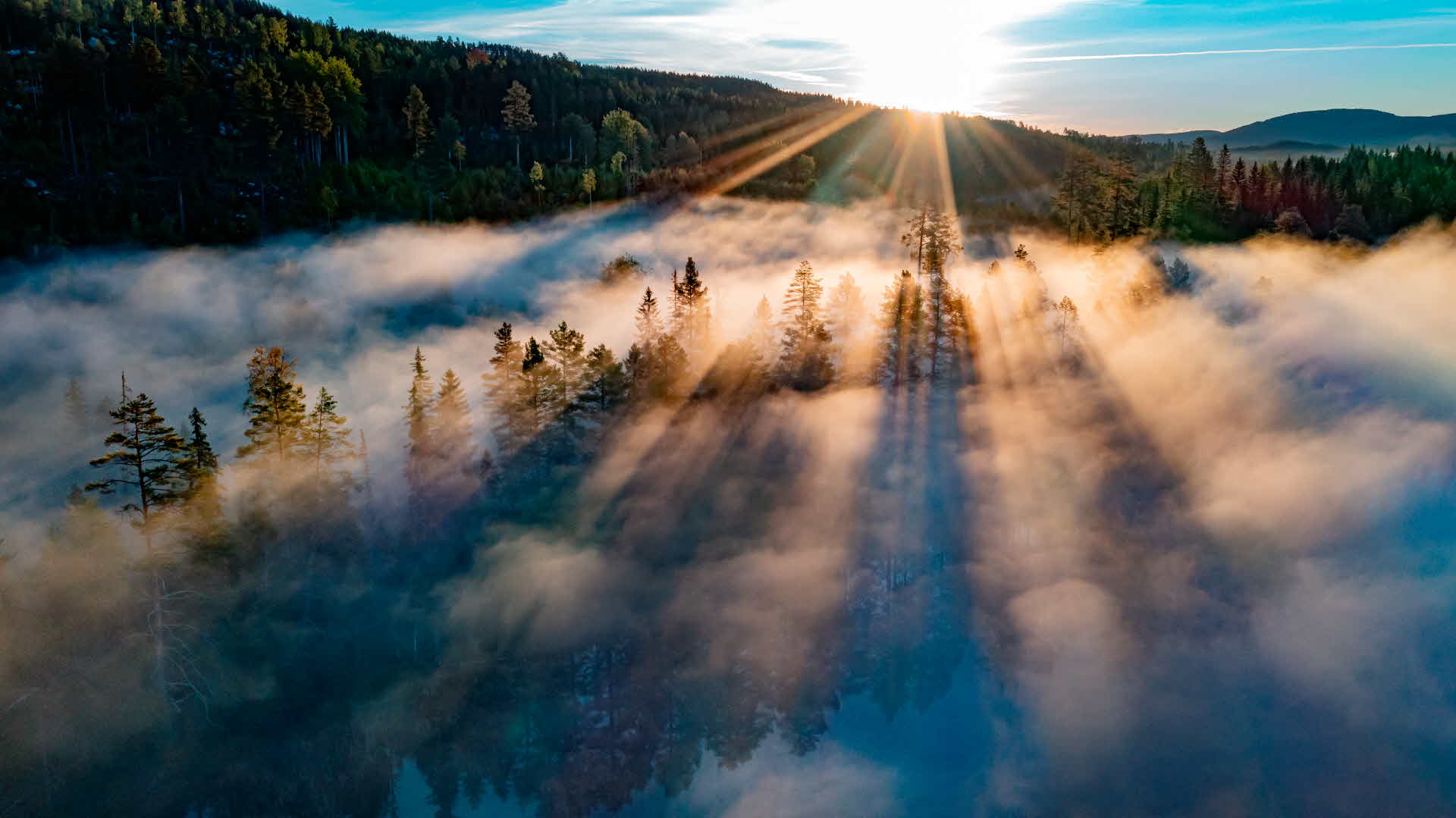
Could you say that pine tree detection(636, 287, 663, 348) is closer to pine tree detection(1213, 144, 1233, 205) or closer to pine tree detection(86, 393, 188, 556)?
pine tree detection(86, 393, 188, 556)

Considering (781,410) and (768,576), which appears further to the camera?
(781,410)

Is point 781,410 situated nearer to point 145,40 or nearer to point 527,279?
point 527,279

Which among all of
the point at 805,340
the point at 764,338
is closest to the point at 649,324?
the point at 764,338

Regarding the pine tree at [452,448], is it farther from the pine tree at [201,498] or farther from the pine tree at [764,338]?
the pine tree at [764,338]

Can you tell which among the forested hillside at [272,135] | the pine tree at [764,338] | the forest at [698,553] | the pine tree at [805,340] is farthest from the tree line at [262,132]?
the pine tree at [805,340]

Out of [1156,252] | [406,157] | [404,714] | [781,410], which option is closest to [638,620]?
[404,714]

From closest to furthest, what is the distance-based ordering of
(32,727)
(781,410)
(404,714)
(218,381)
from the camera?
1. (32,727)
2. (404,714)
3. (218,381)
4. (781,410)

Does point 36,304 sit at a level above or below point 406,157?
below
